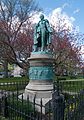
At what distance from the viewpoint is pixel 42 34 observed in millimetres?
12008

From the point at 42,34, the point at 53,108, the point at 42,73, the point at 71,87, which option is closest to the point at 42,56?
the point at 42,73

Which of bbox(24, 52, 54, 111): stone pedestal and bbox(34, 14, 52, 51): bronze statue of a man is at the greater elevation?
bbox(34, 14, 52, 51): bronze statue of a man

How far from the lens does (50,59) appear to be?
1166cm

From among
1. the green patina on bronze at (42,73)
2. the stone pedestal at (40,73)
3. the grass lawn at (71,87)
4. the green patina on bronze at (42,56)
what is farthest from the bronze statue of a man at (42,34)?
the grass lawn at (71,87)

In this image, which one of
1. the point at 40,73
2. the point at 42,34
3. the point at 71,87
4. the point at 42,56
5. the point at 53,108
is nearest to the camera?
the point at 53,108

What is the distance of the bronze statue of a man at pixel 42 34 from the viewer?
12000mm

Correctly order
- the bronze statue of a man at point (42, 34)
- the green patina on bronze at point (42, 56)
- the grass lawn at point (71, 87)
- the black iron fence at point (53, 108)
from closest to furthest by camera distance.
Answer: the black iron fence at point (53, 108)
the green patina on bronze at point (42, 56)
the bronze statue of a man at point (42, 34)
the grass lawn at point (71, 87)

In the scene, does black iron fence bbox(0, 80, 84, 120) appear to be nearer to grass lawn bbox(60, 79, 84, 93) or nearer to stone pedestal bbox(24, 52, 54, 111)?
stone pedestal bbox(24, 52, 54, 111)

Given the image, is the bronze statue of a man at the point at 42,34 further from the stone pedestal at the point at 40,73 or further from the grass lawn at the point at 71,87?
the grass lawn at the point at 71,87

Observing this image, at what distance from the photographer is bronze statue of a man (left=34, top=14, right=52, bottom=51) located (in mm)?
12000

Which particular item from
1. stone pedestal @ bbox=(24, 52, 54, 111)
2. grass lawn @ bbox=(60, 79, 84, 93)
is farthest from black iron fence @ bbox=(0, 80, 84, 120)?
grass lawn @ bbox=(60, 79, 84, 93)

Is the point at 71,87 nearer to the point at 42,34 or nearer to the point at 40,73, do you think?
the point at 40,73

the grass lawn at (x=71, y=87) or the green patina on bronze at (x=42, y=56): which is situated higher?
the green patina on bronze at (x=42, y=56)

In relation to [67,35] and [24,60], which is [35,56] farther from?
[67,35]
